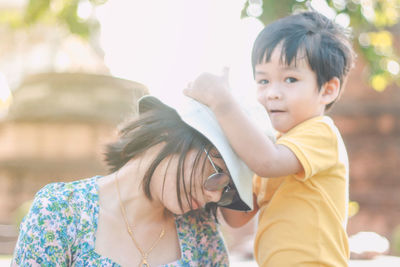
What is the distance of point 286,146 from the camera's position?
2.08 metres

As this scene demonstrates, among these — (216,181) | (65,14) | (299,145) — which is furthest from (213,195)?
(65,14)

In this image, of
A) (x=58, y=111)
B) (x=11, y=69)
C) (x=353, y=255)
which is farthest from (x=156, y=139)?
(x=11, y=69)

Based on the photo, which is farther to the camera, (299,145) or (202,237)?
(202,237)

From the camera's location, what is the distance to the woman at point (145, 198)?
1.97 m

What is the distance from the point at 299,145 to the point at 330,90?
0.43 meters

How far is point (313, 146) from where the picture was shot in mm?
2133

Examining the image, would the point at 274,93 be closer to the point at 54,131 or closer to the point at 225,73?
the point at 225,73

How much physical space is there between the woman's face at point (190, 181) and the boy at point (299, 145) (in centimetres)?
16

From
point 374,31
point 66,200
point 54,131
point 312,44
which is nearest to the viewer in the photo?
point 66,200

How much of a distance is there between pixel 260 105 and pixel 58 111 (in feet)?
24.8

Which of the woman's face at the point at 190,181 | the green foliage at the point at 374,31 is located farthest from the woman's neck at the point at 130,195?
the green foliage at the point at 374,31

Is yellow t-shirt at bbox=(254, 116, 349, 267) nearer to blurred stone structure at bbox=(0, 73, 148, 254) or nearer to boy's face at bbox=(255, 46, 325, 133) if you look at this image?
boy's face at bbox=(255, 46, 325, 133)

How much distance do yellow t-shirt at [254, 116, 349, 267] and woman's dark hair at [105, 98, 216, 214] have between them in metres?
0.37

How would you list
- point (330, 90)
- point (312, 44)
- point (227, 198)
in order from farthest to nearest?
point (330, 90) → point (312, 44) → point (227, 198)
